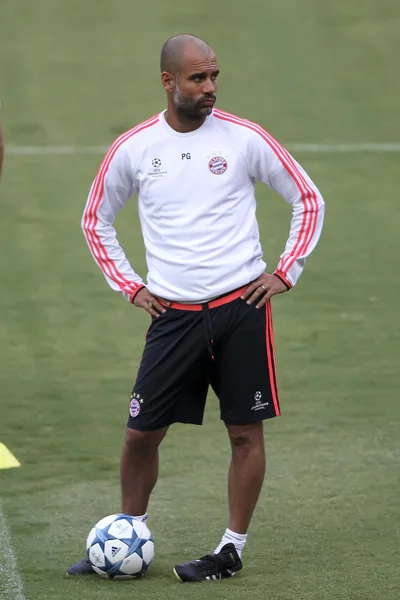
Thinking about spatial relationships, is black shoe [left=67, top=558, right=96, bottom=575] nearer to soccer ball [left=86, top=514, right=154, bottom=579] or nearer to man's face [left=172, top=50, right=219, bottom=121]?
soccer ball [left=86, top=514, right=154, bottom=579]

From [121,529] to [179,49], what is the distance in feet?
6.59

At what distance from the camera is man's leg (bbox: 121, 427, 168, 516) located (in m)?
5.46

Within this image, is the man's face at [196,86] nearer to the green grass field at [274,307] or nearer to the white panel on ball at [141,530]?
the white panel on ball at [141,530]

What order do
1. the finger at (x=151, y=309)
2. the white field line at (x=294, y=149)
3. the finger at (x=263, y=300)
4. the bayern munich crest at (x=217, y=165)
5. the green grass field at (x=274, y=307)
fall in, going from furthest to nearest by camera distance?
1. the white field line at (x=294, y=149)
2. the green grass field at (x=274, y=307)
3. the finger at (x=151, y=309)
4. the finger at (x=263, y=300)
5. the bayern munich crest at (x=217, y=165)

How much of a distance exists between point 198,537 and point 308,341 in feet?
10.3

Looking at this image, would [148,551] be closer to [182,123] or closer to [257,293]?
[257,293]

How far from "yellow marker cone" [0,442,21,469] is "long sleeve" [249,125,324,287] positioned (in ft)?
7.30

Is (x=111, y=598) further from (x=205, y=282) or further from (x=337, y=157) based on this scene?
(x=337, y=157)

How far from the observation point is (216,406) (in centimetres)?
785

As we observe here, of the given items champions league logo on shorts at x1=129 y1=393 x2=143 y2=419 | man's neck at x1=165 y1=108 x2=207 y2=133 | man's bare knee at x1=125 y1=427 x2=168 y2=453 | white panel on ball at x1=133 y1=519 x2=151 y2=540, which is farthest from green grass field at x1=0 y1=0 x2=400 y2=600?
man's neck at x1=165 y1=108 x2=207 y2=133

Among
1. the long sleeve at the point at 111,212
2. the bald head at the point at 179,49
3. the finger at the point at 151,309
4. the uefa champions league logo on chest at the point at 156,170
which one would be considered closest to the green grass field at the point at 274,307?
the finger at the point at 151,309

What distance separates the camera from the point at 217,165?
17.2ft

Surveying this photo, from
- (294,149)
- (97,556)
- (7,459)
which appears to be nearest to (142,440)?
(97,556)

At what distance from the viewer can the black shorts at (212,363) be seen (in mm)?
5336
